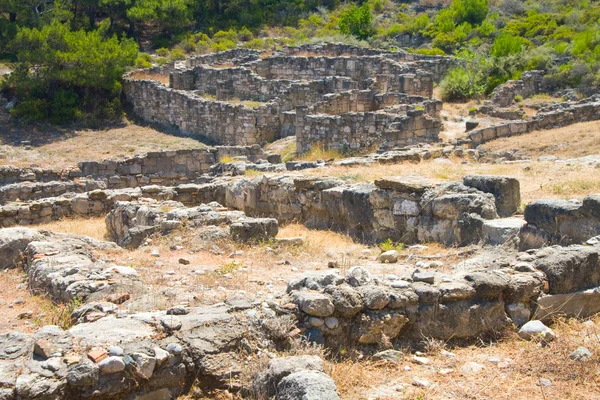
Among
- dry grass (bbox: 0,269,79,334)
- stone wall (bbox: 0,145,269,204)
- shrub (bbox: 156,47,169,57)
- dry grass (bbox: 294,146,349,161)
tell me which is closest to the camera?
dry grass (bbox: 0,269,79,334)

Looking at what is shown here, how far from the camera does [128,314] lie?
660cm

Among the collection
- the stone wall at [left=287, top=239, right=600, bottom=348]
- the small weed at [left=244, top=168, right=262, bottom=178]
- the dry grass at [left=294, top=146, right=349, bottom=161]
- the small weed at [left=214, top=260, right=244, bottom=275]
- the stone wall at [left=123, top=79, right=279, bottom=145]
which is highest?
the stone wall at [left=287, top=239, right=600, bottom=348]

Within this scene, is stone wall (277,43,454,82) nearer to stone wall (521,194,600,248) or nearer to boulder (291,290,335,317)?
stone wall (521,194,600,248)

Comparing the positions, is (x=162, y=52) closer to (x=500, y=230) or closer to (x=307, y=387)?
(x=500, y=230)

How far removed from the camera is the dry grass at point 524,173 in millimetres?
11711

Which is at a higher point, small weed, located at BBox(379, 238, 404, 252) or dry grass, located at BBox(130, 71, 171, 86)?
small weed, located at BBox(379, 238, 404, 252)

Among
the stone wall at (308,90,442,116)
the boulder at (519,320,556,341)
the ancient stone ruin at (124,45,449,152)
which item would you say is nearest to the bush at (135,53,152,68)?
the ancient stone ruin at (124,45,449,152)

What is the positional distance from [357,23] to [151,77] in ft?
50.5

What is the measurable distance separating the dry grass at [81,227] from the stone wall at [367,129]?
756cm

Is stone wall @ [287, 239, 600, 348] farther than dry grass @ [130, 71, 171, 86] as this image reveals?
No

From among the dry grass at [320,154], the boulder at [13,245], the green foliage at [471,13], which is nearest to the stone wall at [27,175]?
the dry grass at [320,154]

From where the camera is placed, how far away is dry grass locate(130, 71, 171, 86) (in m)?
32.6

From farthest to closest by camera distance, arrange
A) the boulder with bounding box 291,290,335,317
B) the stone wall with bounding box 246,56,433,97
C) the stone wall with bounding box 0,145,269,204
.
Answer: the stone wall with bounding box 246,56,433,97 < the stone wall with bounding box 0,145,269,204 < the boulder with bounding box 291,290,335,317

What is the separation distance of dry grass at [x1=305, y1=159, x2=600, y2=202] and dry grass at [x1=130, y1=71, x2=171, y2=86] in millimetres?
18917
